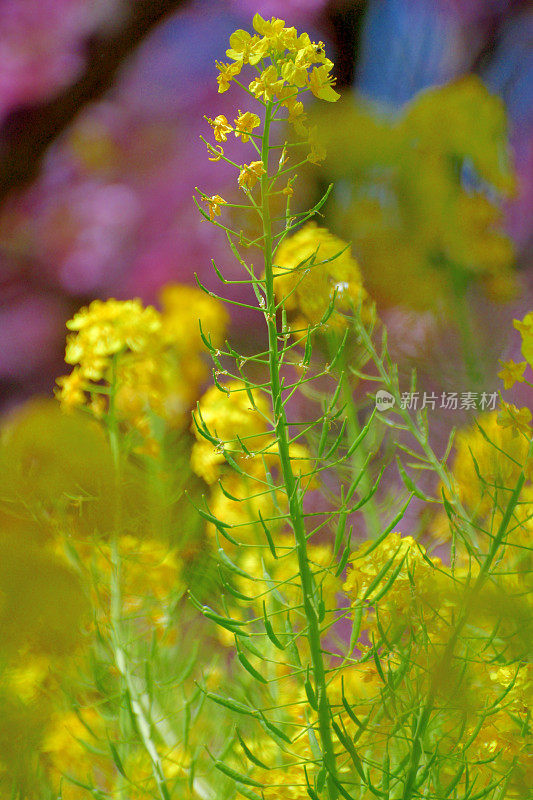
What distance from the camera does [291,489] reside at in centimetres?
16

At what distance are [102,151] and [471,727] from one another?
28 centimetres

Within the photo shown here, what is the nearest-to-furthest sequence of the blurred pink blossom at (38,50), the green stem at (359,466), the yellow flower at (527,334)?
the yellow flower at (527,334) → the green stem at (359,466) → the blurred pink blossom at (38,50)

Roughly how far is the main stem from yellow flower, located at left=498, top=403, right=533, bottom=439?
0.15 feet

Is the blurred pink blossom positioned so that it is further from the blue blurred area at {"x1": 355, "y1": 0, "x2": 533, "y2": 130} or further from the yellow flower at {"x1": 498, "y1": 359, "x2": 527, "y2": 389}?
the yellow flower at {"x1": 498, "y1": 359, "x2": 527, "y2": 389}

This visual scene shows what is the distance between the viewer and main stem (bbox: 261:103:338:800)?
151 mm

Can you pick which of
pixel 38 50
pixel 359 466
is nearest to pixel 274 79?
pixel 359 466

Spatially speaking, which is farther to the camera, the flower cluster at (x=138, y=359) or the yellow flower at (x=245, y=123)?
the flower cluster at (x=138, y=359)

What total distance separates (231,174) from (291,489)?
22 cm

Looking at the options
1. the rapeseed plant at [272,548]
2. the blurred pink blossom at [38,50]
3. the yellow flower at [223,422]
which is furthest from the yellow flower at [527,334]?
the blurred pink blossom at [38,50]

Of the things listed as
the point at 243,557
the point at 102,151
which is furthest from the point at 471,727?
the point at 102,151

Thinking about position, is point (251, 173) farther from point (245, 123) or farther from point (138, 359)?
point (138, 359)

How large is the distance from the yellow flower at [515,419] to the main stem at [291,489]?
0.15 ft

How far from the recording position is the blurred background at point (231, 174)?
14 centimetres

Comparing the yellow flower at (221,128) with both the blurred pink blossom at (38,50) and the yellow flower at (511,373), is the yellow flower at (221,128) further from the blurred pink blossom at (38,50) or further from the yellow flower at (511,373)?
the blurred pink blossom at (38,50)
